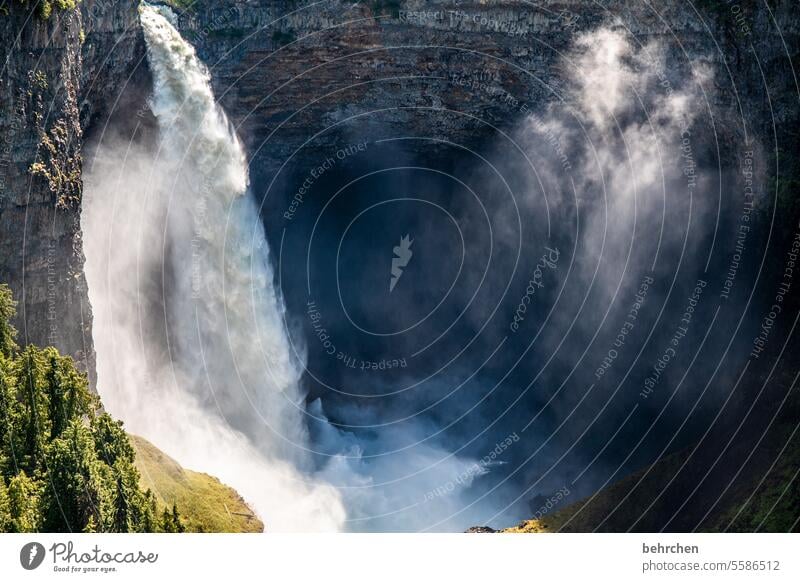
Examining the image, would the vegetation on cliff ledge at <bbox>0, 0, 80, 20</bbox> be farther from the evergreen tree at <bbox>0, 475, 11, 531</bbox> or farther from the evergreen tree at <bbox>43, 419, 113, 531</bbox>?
the evergreen tree at <bbox>0, 475, 11, 531</bbox>

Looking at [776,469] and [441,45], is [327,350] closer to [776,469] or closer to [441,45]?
[441,45]

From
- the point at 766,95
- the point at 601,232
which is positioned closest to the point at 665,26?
the point at 766,95

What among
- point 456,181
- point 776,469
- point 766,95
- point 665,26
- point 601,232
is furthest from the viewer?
point 456,181

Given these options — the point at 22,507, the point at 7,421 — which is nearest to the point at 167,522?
the point at 22,507

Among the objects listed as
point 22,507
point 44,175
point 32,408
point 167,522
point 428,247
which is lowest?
point 22,507

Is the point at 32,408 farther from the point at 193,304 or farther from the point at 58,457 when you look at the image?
the point at 193,304

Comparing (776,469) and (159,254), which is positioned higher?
(159,254)
